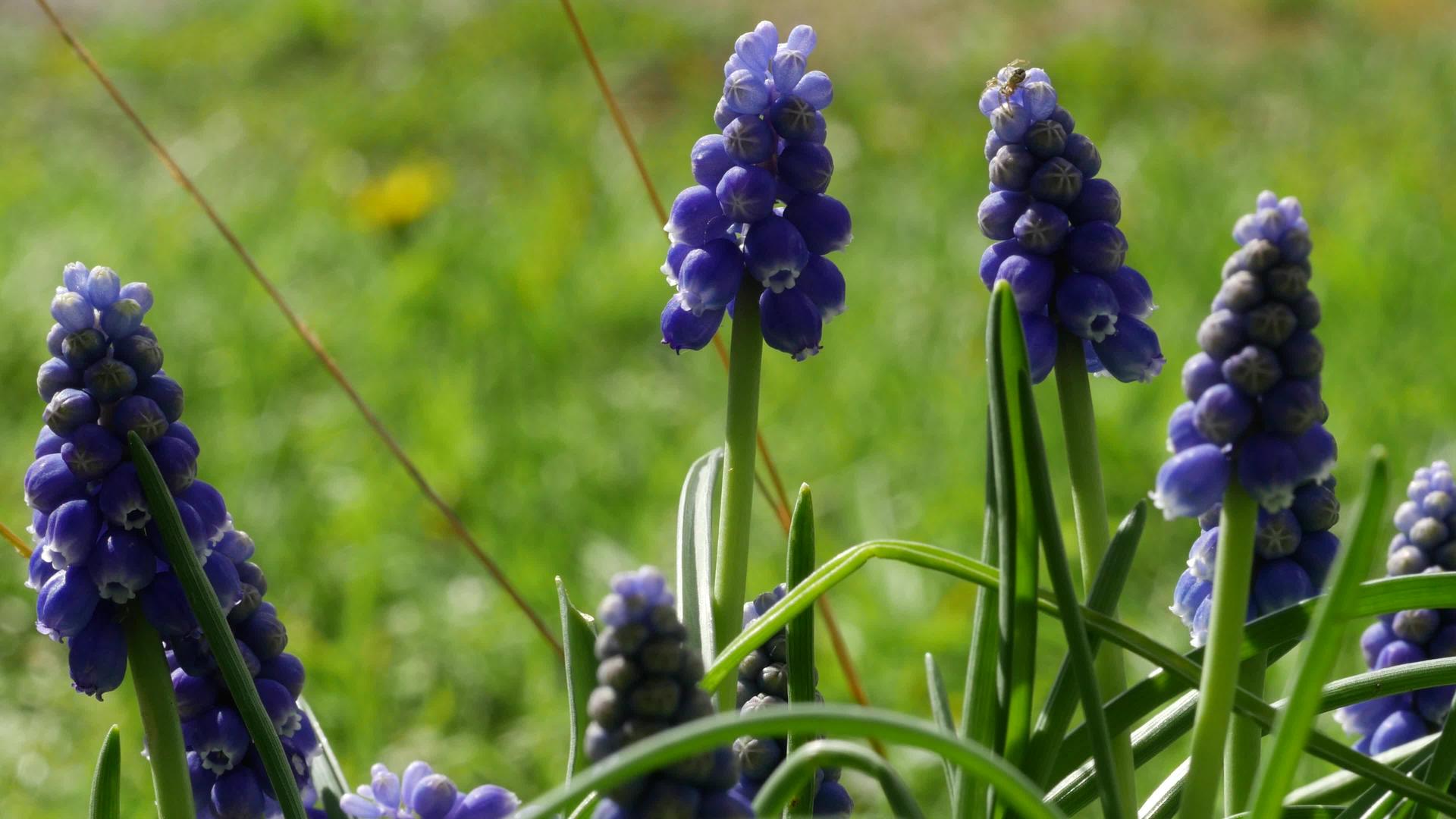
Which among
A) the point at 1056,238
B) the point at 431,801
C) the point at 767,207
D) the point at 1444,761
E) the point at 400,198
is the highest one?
the point at 400,198

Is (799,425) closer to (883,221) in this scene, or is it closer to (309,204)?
(883,221)

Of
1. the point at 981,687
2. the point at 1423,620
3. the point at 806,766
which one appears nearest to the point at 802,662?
the point at 981,687

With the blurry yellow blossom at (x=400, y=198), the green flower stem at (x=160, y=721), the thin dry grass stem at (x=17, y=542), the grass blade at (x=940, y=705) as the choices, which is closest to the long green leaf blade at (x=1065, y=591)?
the grass blade at (x=940, y=705)

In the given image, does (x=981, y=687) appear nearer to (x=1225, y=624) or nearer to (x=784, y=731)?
(x=1225, y=624)

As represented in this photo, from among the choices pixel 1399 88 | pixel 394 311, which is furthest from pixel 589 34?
pixel 1399 88

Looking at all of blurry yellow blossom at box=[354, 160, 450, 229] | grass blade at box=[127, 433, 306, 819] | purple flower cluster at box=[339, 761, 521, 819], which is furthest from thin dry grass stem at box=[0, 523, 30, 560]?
blurry yellow blossom at box=[354, 160, 450, 229]

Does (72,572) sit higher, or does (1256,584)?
(72,572)

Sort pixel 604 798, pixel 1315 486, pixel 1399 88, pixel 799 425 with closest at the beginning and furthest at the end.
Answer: pixel 604 798, pixel 1315 486, pixel 799 425, pixel 1399 88
